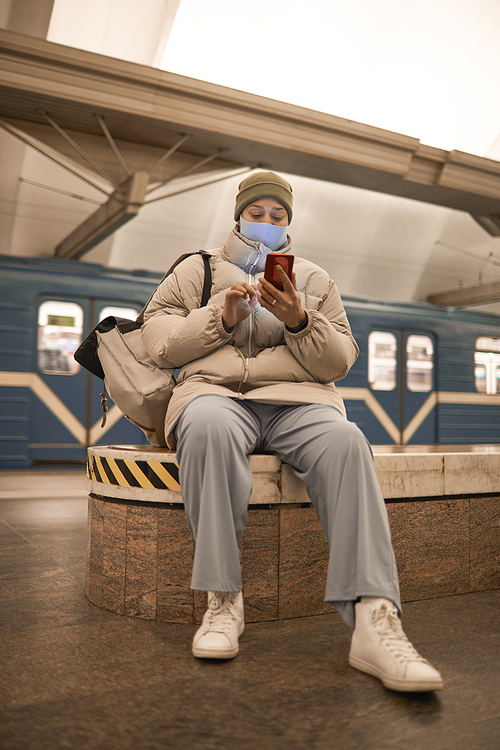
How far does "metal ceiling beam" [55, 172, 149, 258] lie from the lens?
7.29 metres

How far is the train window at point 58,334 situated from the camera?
594 cm

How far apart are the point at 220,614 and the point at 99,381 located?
4927 millimetres

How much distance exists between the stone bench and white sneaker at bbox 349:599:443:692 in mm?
466

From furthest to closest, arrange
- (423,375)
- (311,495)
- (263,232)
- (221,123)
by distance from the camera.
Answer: (423,375) < (221,123) < (263,232) < (311,495)

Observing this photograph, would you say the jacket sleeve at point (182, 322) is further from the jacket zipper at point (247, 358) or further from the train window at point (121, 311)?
the train window at point (121, 311)

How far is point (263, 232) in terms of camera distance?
2.05m

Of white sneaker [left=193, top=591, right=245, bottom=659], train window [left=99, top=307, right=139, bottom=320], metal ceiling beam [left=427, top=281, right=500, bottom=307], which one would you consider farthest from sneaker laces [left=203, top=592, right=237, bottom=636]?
metal ceiling beam [left=427, top=281, right=500, bottom=307]

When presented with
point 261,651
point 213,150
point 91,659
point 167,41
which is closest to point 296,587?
point 261,651

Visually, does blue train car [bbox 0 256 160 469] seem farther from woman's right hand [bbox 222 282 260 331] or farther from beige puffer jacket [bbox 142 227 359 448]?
woman's right hand [bbox 222 282 260 331]

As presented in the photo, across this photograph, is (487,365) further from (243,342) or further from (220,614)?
(220,614)

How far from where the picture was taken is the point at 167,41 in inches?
295

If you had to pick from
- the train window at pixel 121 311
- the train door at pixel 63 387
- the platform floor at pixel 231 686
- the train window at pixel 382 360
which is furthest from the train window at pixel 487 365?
the platform floor at pixel 231 686

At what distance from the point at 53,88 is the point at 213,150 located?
85.4 inches

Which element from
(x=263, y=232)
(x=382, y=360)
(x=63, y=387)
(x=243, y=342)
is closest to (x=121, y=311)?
(x=63, y=387)
